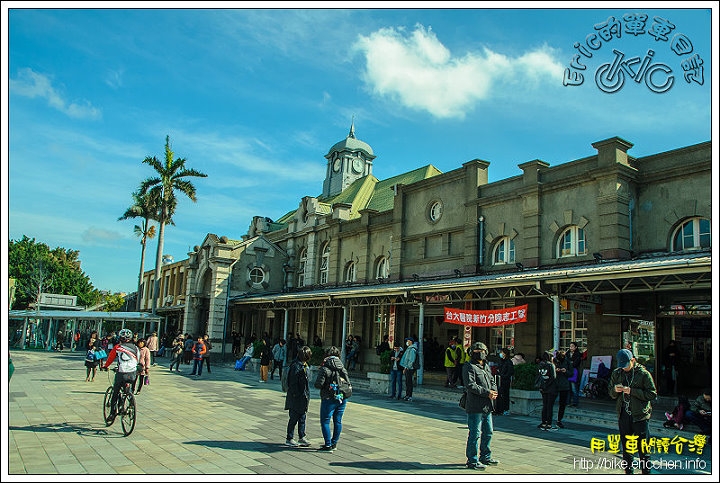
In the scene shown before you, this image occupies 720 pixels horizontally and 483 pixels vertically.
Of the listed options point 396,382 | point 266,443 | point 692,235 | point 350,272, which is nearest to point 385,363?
point 396,382

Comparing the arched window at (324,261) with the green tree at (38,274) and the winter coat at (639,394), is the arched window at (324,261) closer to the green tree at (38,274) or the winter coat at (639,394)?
the winter coat at (639,394)

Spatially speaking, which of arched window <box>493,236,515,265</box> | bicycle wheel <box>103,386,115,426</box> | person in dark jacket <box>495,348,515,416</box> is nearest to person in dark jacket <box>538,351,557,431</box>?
person in dark jacket <box>495,348,515,416</box>

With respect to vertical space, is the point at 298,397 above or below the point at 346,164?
below

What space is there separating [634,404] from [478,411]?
206cm

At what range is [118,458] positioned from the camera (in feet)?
26.1

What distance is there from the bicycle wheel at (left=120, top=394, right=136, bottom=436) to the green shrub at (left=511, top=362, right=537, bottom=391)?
9.65 meters

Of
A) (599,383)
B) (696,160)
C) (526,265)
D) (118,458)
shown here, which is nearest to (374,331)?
(526,265)

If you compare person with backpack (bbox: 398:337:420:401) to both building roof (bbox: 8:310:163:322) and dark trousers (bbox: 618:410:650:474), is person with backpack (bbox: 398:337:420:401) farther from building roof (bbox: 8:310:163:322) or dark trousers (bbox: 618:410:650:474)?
building roof (bbox: 8:310:163:322)

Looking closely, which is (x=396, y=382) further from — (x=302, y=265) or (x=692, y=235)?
(x=302, y=265)

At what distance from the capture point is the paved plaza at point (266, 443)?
767 centimetres

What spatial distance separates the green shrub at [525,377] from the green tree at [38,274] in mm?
48448

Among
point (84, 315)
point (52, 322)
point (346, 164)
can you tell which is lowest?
point (52, 322)

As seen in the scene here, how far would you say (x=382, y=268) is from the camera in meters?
28.7

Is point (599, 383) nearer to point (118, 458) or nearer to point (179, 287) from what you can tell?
point (118, 458)
